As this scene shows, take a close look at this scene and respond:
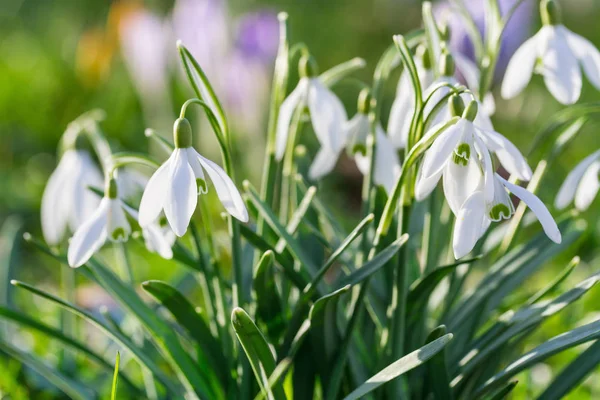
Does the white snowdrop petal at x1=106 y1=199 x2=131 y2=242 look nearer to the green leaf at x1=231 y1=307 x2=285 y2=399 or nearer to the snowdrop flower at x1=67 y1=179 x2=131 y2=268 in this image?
the snowdrop flower at x1=67 y1=179 x2=131 y2=268

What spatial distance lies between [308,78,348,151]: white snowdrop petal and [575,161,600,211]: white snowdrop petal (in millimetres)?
392

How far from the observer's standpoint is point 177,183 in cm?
88

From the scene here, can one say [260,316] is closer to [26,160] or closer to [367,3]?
[26,160]

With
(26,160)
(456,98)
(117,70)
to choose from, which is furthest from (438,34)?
(117,70)

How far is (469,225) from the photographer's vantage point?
86 cm

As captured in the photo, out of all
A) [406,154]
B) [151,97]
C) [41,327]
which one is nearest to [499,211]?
[406,154]

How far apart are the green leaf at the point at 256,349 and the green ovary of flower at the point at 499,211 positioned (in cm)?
32

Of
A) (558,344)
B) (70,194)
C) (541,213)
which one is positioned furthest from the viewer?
(70,194)

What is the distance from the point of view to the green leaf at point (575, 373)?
1.13m

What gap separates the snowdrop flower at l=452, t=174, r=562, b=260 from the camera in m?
0.85

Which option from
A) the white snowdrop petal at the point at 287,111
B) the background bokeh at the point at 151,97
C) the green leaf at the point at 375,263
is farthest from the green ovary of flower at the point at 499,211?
the background bokeh at the point at 151,97

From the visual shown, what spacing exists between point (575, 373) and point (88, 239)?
2.39 feet

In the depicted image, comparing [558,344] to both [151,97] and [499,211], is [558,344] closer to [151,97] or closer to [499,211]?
[499,211]

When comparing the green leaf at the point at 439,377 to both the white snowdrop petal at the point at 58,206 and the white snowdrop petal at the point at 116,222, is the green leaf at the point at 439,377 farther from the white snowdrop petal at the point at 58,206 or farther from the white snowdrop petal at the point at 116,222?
the white snowdrop petal at the point at 58,206
